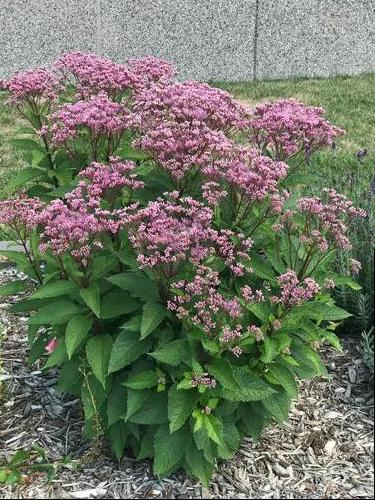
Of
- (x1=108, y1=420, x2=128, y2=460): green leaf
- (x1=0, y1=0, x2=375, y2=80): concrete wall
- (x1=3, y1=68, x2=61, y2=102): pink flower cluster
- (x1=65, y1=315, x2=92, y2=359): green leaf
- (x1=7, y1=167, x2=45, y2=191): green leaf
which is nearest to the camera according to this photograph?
(x1=65, y1=315, x2=92, y2=359): green leaf

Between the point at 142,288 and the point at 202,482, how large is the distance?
885 mm

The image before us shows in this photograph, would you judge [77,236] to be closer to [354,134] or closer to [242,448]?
[242,448]

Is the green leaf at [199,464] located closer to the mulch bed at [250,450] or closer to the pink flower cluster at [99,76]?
the mulch bed at [250,450]

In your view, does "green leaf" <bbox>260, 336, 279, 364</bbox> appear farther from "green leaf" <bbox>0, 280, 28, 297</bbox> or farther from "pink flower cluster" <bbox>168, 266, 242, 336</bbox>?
"green leaf" <bbox>0, 280, 28, 297</bbox>

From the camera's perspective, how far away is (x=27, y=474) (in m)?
3.60

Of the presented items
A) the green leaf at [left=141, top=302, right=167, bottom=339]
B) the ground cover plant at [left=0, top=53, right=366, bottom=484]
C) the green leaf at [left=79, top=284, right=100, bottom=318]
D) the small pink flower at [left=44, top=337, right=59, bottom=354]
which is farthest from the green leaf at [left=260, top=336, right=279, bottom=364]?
the small pink flower at [left=44, top=337, right=59, bottom=354]

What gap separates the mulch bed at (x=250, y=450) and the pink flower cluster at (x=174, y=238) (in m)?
1.04

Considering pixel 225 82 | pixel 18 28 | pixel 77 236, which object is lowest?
pixel 225 82

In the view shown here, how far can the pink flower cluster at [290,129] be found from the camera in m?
3.88

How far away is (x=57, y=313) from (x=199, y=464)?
911 mm

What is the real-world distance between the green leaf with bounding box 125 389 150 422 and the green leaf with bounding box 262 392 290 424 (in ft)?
1.76

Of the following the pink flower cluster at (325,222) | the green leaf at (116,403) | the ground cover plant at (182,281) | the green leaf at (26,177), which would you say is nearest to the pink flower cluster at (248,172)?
the ground cover plant at (182,281)

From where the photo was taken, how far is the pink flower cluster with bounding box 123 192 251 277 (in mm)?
3012

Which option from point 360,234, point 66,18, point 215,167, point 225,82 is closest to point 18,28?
point 66,18
